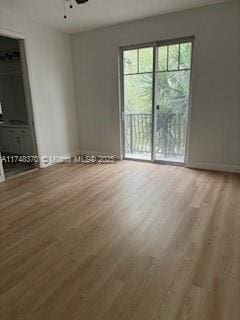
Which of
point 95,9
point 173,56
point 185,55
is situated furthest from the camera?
point 173,56

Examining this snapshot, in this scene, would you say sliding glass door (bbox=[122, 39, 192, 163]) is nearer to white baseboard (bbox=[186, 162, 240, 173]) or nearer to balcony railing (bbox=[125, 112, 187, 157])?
balcony railing (bbox=[125, 112, 187, 157])

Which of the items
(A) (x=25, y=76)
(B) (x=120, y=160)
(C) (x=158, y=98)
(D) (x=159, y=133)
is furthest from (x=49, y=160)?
(C) (x=158, y=98)

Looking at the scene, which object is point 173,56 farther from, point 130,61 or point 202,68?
point 130,61

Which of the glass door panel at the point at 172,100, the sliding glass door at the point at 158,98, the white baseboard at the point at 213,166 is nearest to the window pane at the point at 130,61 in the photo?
the sliding glass door at the point at 158,98

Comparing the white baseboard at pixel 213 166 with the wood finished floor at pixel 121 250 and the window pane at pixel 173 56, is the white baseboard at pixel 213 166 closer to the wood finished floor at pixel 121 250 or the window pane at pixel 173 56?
the wood finished floor at pixel 121 250

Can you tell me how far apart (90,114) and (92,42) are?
4.75 ft

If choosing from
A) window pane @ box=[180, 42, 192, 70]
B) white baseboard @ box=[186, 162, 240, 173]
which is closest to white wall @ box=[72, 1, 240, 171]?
white baseboard @ box=[186, 162, 240, 173]

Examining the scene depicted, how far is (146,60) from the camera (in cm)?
438

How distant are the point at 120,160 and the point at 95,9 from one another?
2.75 m

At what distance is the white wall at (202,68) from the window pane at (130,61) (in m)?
0.19

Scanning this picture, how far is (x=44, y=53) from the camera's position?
175 inches

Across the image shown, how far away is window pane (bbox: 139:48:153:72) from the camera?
14.2ft

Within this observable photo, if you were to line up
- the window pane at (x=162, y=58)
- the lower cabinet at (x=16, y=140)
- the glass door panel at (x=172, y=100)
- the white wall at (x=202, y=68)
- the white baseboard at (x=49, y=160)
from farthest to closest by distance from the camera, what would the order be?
the lower cabinet at (x=16, y=140), the white baseboard at (x=49, y=160), the window pane at (x=162, y=58), the glass door panel at (x=172, y=100), the white wall at (x=202, y=68)

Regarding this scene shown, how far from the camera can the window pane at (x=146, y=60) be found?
14.2 ft
